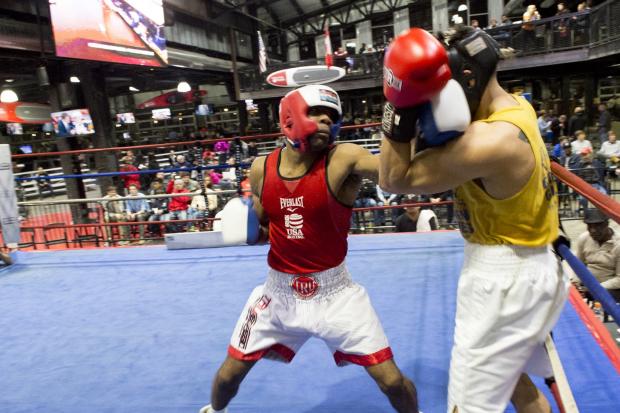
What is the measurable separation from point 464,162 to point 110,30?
8585mm

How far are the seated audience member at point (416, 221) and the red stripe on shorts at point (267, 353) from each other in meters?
3.26

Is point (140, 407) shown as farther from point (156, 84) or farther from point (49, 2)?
point (156, 84)

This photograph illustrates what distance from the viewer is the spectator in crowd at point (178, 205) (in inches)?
244

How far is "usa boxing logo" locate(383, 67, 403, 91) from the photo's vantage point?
1064mm

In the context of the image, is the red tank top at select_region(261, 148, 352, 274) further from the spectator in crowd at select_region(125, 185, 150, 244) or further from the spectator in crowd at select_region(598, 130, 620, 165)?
the spectator in crowd at select_region(598, 130, 620, 165)

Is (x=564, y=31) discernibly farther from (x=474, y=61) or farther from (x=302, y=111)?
(x=474, y=61)

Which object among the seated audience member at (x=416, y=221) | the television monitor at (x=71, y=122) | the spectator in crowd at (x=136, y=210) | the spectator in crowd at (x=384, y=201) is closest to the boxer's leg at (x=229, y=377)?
the seated audience member at (x=416, y=221)

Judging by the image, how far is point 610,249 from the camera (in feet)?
11.1

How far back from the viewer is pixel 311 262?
1.76 metres

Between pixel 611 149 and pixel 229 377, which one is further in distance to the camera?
pixel 611 149

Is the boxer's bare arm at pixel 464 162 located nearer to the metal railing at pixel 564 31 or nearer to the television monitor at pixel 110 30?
the television monitor at pixel 110 30

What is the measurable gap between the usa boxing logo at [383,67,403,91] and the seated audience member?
382 cm

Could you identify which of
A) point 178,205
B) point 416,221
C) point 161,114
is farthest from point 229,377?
point 161,114

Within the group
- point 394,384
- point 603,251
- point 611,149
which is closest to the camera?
point 394,384
